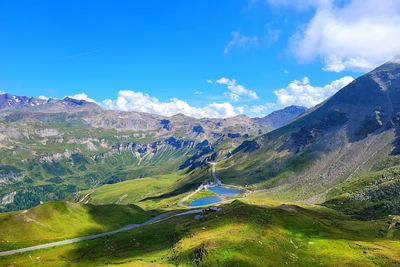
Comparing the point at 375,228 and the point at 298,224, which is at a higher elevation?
the point at 298,224

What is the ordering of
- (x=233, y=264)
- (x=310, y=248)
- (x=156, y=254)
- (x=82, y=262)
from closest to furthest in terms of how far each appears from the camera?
1. (x=233, y=264)
2. (x=310, y=248)
3. (x=156, y=254)
4. (x=82, y=262)

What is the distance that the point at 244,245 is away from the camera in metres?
109

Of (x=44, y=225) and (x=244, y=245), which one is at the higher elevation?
(x=44, y=225)

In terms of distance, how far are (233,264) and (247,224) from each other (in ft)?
95.1

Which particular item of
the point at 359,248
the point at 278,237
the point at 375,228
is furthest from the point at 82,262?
the point at 375,228

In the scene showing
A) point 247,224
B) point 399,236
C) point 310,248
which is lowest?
point 399,236

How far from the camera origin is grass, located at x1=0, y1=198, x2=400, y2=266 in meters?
104

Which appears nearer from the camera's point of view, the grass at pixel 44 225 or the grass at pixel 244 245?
the grass at pixel 244 245

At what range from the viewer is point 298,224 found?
137m

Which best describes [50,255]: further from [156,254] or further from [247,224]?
[247,224]

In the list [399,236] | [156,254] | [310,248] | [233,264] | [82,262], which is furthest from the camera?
[399,236]

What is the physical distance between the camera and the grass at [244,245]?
104375 mm

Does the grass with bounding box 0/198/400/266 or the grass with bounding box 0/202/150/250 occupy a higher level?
the grass with bounding box 0/202/150/250

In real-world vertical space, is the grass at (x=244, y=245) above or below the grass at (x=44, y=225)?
below
